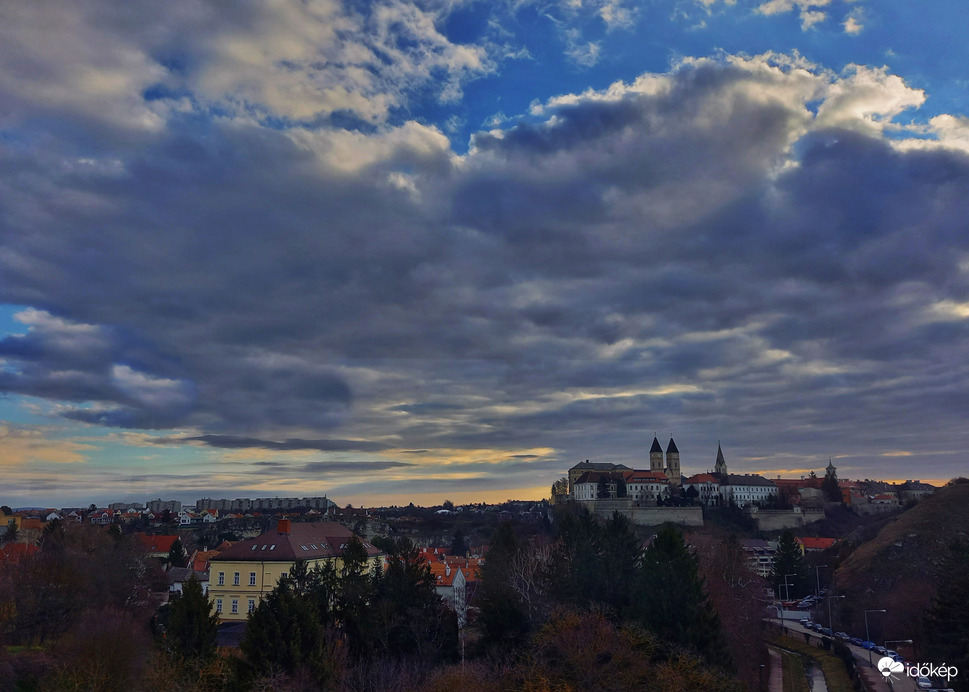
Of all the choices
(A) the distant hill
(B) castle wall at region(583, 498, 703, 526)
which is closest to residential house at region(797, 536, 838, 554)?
(B) castle wall at region(583, 498, 703, 526)

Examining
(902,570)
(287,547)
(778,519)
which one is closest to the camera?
(287,547)

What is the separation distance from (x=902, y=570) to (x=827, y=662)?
2946 cm

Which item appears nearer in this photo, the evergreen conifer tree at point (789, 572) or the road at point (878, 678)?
the road at point (878, 678)

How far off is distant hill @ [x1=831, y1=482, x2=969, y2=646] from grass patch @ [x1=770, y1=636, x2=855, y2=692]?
20.1 ft

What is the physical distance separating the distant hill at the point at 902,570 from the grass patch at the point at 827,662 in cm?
613

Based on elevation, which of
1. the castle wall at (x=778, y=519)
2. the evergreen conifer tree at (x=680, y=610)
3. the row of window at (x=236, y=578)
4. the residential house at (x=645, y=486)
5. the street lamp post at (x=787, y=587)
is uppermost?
the residential house at (x=645, y=486)

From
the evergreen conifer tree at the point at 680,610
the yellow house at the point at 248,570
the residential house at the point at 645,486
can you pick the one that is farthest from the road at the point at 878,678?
the residential house at the point at 645,486

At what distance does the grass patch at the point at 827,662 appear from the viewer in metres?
52.3

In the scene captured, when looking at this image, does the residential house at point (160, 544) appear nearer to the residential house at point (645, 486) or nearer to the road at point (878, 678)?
the road at point (878, 678)

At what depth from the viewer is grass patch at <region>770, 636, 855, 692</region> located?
52.3 meters

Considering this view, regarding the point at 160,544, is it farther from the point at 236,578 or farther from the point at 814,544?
the point at 814,544

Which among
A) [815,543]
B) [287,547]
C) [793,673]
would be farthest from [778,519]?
[287,547]

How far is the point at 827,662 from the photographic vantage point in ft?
201

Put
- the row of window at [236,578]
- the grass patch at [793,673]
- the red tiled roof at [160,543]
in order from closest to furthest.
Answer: the grass patch at [793,673], the row of window at [236,578], the red tiled roof at [160,543]
